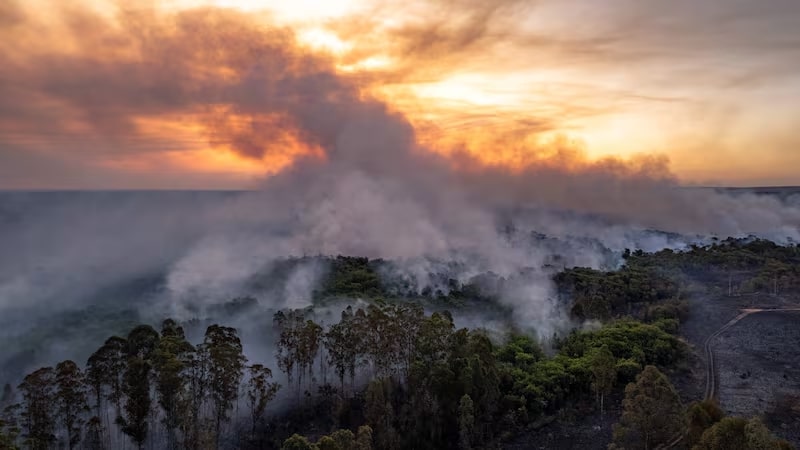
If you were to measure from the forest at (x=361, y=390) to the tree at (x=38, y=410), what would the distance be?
0.27 ft

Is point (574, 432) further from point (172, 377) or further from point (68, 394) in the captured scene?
point (68, 394)

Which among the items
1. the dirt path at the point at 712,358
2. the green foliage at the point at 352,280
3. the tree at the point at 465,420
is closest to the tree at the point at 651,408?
the dirt path at the point at 712,358

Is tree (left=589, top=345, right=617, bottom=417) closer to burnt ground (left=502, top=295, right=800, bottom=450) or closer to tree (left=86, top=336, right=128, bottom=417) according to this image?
burnt ground (left=502, top=295, right=800, bottom=450)

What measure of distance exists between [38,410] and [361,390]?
25.2 metres

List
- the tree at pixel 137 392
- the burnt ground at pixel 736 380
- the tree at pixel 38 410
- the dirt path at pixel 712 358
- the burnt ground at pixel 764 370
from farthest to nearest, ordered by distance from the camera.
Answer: the dirt path at pixel 712 358
the burnt ground at pixel 764 370
the burnt ground at pixel 736 380
the tree at pixel 137 392
the tree at pixel 38 410

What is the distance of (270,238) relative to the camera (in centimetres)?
11206

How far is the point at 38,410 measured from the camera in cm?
3306

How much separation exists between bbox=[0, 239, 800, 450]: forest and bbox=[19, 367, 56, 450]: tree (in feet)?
0.27

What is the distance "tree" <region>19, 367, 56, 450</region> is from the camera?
32812 millimetres

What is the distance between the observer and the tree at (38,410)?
108 feet

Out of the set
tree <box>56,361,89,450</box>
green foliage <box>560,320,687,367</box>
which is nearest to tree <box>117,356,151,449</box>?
tree <box>56,361,89,450</box>

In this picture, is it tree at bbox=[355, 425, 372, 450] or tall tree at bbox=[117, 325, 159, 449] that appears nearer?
tree at bbox=[355, 425, 372, 450]

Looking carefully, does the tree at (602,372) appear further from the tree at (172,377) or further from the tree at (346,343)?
the tree at (172,377)

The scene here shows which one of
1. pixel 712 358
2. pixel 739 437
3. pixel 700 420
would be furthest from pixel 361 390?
pixel 712 358
